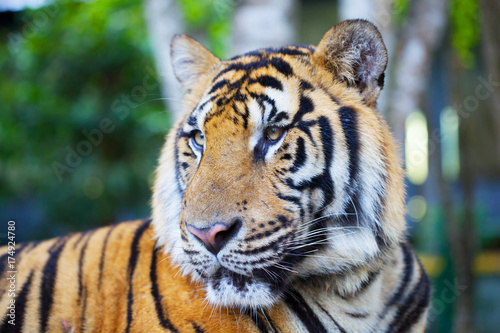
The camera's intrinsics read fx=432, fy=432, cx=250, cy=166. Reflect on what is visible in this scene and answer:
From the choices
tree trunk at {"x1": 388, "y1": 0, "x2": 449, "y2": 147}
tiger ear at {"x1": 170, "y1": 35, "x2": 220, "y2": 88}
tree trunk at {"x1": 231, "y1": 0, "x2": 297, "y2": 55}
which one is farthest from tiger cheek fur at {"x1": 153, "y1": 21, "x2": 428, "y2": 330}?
tree trunk at {"x1": 388, "y1": 0, "x2": 449, "y2": 147}

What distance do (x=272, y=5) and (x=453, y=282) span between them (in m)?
3.98

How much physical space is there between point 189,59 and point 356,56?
943 mm

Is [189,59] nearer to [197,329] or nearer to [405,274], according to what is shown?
[197,329]

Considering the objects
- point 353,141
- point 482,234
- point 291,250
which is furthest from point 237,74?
point 482,234

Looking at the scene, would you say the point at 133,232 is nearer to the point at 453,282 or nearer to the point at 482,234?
the point at 453,282

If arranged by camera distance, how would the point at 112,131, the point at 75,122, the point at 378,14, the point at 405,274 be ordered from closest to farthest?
the point at 405,274
the point at 378,14
the point at 75,122
the point at 112,131

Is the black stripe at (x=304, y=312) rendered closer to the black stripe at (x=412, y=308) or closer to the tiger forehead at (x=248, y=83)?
the black stripe at (x=412, y=308)

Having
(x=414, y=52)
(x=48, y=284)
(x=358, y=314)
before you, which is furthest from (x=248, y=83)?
(x=414, y=52)

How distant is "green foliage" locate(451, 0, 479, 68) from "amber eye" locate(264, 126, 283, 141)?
15.3 ft

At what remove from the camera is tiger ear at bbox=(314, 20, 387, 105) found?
1.86 m

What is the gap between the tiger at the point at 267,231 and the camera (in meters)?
1.62

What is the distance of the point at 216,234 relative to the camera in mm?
1531

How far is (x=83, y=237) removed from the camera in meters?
2.19

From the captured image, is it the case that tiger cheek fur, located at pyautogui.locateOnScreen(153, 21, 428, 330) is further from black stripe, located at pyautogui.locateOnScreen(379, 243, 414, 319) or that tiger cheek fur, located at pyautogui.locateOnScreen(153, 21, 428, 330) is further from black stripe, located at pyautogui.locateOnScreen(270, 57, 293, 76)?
black stripe, located at pyautogui.locateOnScreen(379, 243, 414, 319)
